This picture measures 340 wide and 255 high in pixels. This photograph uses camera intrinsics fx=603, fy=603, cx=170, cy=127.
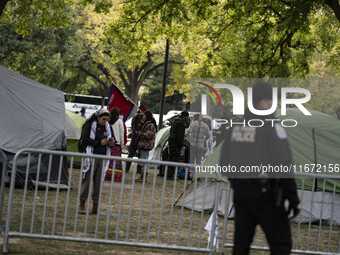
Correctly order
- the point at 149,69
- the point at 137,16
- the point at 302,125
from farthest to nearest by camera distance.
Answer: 1. the point at 149,69
2. the point at 137,16
3. the point at 302,125

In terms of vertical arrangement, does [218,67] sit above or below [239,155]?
above

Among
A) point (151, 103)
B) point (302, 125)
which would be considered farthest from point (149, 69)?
point (302, 125)

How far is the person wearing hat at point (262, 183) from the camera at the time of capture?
500 centimetres

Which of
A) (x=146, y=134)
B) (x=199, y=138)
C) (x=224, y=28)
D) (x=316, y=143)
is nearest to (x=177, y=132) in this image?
(x=199, y=138)

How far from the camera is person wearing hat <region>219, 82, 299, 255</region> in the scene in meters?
5.00

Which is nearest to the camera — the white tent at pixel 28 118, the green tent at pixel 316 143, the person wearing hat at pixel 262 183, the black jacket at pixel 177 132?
the person wearing hat at pixel 262 183

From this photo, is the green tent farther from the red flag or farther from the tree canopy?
the red flag

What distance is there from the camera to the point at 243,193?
5113mm

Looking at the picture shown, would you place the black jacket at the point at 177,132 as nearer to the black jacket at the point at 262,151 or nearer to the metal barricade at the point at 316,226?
the metal barricade at the point at 316,226

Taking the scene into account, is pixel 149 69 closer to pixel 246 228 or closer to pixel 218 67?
pixel 218 67

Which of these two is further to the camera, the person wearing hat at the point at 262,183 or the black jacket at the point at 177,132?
the black jacket at the point at 177,132

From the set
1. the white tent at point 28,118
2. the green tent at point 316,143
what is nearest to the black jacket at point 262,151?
the green tent at point 316,143

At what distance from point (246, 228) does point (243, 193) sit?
322 mm

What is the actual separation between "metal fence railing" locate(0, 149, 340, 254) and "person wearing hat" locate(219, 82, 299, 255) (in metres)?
1.52
